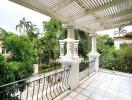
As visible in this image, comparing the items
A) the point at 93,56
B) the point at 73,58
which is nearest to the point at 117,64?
the point at 93,56

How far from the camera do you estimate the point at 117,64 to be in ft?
24.2

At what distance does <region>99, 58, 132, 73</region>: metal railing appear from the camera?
6.99 meters

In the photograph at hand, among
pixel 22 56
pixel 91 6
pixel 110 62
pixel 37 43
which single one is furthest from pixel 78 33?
pixel 22 56

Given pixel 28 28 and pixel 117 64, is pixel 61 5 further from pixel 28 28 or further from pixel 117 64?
pixel 28 28

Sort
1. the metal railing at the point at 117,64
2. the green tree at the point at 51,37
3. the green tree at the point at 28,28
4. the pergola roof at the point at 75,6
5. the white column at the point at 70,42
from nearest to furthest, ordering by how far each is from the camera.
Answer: the pergola roof at the point at 75,6 < the white column at the point at 70,42 < the metal railing at the point at 117,64 < the green tree at the point at 51,37 < the green tree at the point at 28,28

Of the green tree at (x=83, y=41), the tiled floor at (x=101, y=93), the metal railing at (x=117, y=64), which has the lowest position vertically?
the tiled floor at (x=101, y=93)

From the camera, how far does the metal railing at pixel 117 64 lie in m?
6.99

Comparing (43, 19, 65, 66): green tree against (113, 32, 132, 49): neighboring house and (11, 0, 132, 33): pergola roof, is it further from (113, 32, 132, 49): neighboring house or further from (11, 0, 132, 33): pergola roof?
(11, 0, 132, 33): pergola roof

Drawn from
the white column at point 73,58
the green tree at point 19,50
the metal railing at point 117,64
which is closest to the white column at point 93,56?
the metal railing at point 117,64

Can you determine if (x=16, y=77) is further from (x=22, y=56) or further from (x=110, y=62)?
(x=110, y=62)

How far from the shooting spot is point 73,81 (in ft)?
12.7

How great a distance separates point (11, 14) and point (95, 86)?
26.4 metres

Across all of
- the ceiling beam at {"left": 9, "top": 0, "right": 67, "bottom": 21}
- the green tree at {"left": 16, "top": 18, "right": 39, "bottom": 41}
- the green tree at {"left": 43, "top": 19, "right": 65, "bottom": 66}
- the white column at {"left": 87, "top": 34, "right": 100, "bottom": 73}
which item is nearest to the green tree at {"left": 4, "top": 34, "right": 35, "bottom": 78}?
the ceiling beam at {"left": 9, "top": 0, "right": 67, "bottom": 21}

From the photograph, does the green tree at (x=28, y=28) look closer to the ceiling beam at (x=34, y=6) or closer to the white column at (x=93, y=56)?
the white column at (x=93, y=56)
